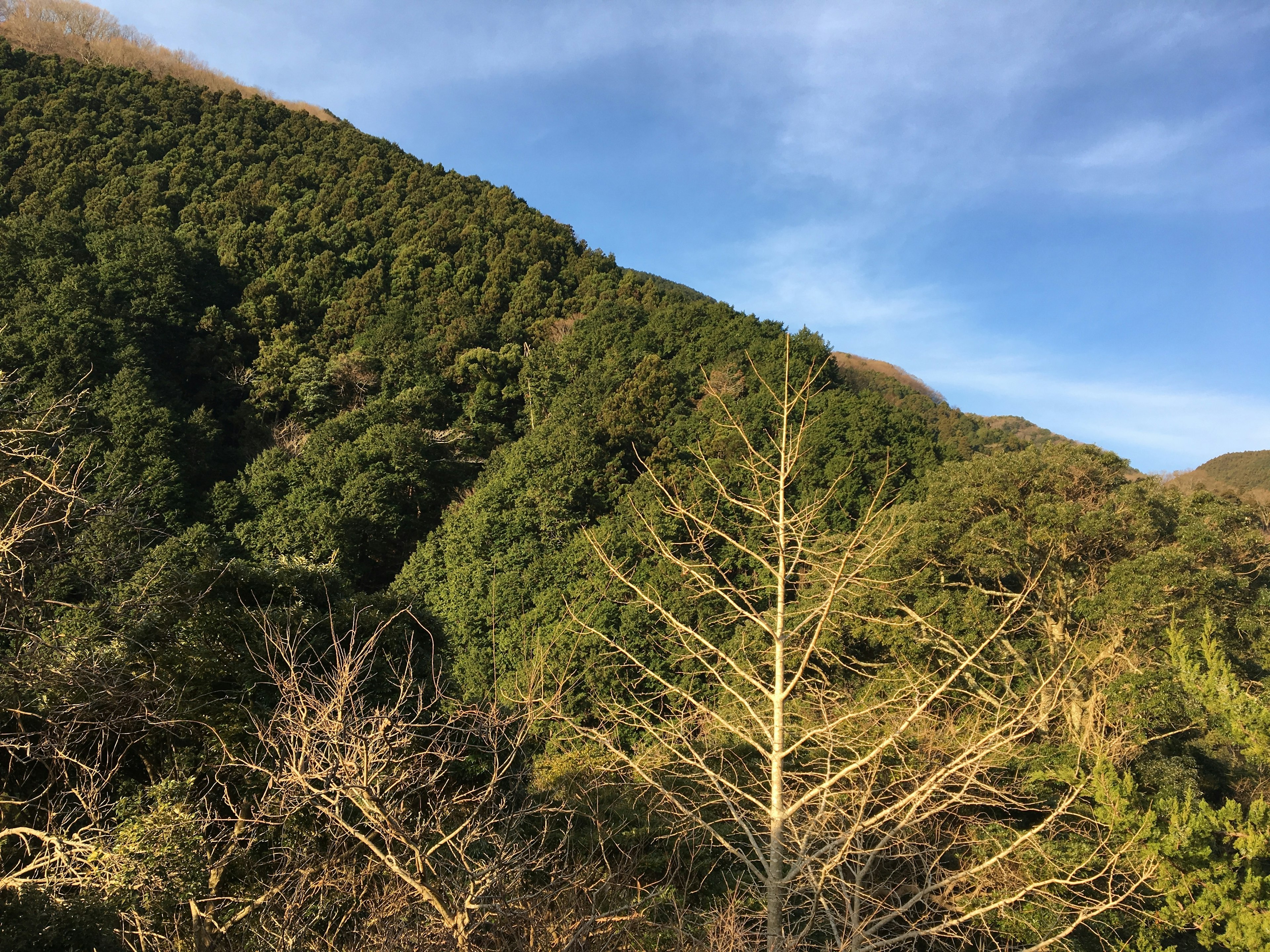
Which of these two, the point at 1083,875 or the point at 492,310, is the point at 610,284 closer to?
the point at 492,310

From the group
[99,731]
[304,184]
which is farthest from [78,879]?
[304,184]

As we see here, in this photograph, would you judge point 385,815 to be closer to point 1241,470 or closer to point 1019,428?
point 1241,470

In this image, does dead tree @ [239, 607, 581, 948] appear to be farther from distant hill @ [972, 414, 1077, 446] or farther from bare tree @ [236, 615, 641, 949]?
distant hill @ [972, 414, 1077, 446]

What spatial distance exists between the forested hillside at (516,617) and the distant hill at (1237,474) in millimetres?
11558

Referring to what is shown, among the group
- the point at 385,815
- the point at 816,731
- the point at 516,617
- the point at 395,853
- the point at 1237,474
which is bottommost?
the point at 516,617

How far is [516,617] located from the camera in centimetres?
1989

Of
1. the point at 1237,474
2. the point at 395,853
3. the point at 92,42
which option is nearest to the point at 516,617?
the point at 395,853

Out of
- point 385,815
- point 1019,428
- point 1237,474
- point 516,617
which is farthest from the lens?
point 1019,428

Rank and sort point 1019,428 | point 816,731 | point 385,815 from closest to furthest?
point 816,731 < point 385,815 < point 1019,428

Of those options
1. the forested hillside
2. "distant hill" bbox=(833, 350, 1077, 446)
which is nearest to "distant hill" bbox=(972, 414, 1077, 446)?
"distant hill" bbox=(833, 350, 1077, 446)

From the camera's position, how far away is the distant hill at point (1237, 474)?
3088 cm

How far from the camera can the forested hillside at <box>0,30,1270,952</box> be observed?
3480 mm

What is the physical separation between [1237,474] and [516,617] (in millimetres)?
44682

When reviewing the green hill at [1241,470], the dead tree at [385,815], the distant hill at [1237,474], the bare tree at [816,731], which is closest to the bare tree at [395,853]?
the dead tree at [385,815]
